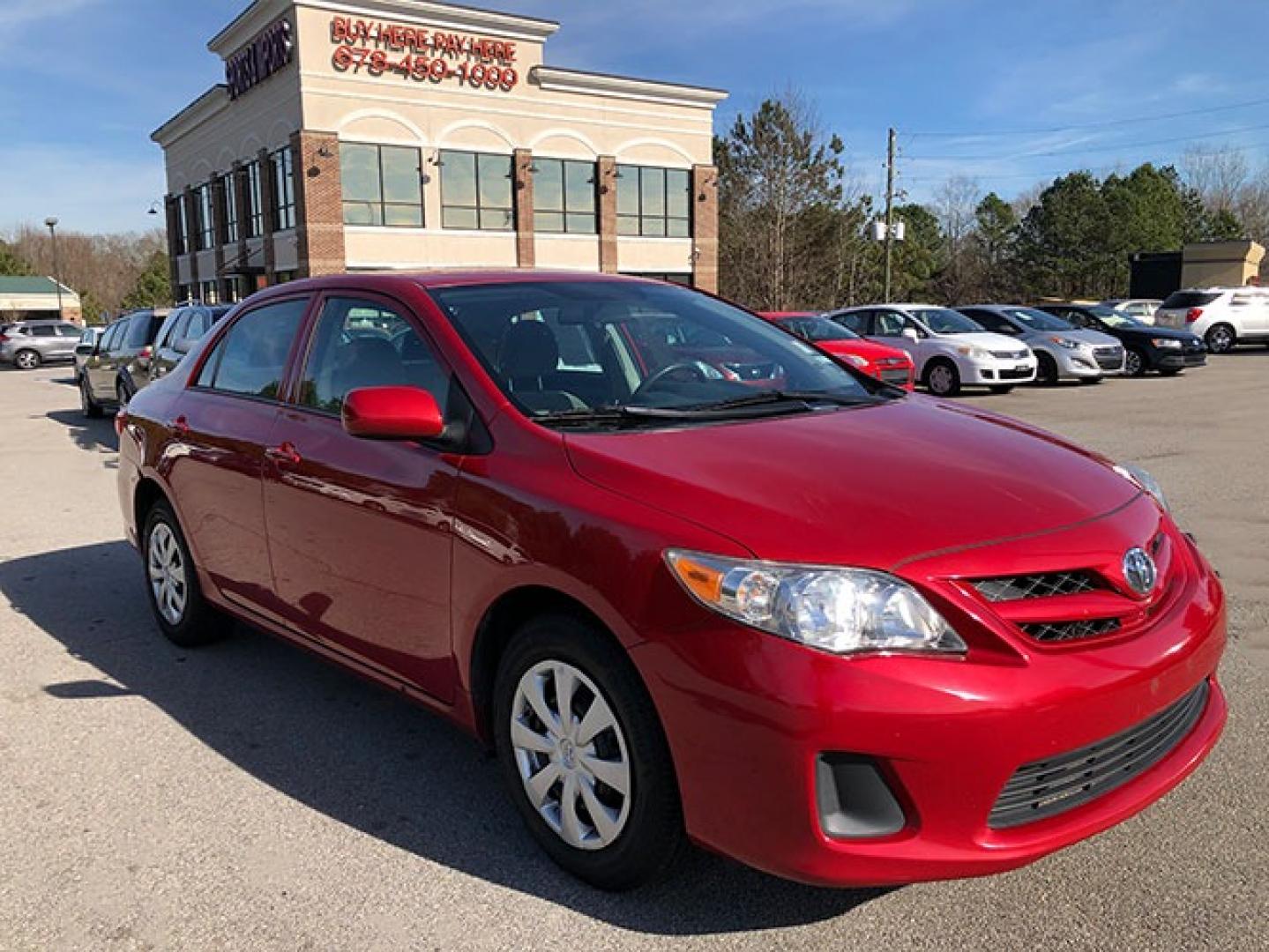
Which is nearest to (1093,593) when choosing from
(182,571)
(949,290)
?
(182,571)

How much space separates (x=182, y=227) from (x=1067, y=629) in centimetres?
5108

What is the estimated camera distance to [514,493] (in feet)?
9.37

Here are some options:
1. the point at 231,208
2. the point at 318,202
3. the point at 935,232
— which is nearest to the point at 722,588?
the point at 318,202

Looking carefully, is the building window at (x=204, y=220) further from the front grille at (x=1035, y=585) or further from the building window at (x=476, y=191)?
the front grille at (x=1035, y=585)

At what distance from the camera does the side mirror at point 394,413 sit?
121 inches

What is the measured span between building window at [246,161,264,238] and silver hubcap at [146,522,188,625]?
3494cm

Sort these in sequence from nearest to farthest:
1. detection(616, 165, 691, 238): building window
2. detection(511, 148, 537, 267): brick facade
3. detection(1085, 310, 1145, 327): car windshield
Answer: detection(1085, 310, 1145, 327): car windshield < detection(511, 148, 537, 267): brick facade < detection(616, 165, 691, 238): building window

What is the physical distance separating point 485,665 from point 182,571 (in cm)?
238

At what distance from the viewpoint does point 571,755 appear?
9.11 ft

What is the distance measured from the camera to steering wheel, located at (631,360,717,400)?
3420 millimetres

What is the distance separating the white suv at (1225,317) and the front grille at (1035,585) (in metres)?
27.5

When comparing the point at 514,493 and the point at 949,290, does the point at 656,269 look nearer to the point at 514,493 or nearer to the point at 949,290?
the point at 949,290

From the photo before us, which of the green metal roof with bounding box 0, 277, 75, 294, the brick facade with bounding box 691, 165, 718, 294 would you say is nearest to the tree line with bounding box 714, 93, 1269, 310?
the brick facade with bounding box 691, 165, 718, 294

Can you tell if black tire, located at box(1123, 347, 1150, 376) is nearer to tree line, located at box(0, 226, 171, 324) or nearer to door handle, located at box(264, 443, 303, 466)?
door handle, located at box(264, 443, 303, 466)
